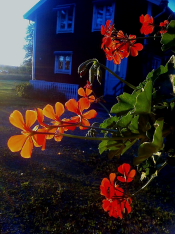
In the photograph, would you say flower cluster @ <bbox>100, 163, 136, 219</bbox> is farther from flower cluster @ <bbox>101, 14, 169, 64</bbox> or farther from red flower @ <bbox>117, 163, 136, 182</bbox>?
flower cluster @ <bbox>101, 14, 169, 64</bbox>

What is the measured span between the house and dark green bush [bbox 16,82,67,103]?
1.25 feet

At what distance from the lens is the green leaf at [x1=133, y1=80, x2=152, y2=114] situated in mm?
490

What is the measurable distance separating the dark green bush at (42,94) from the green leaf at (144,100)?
35.8 ft

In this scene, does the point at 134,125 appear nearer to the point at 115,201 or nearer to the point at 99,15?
the point at 115,201

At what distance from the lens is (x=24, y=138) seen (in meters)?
0.52

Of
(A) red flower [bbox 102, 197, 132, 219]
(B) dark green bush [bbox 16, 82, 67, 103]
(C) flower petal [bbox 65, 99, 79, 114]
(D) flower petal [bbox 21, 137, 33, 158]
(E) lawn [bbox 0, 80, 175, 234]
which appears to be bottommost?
(E) lawn [bbox 0, 80, 175, 234]

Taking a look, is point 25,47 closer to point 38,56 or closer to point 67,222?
point 38,56

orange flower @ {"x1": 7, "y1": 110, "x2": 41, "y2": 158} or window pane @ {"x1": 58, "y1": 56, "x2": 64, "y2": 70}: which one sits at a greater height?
window pane @ {"x1": 58, "y1": 56, "x2": 64, "y2": 70}

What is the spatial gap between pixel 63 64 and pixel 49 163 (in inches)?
344

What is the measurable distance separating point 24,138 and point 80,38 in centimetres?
1163

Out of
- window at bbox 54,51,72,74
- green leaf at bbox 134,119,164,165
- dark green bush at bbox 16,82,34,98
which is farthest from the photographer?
dark green bush at bbox 16,82,34,98

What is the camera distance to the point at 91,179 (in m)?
3.77

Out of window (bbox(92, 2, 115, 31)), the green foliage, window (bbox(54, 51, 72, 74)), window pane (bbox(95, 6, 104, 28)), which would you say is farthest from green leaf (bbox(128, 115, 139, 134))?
window (bbox(54, 51, 72, 74))

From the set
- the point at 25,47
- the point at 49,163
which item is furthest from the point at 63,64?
the point at 25,47
